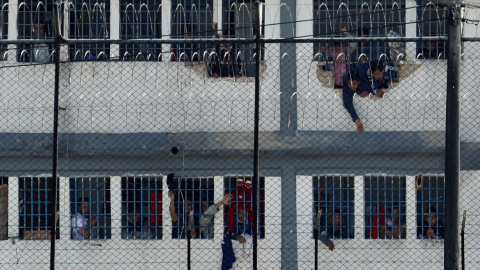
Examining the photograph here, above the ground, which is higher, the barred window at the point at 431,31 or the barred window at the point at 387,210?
the barred window at the point at 431,31

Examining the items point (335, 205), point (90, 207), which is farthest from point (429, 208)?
point (90, 207)

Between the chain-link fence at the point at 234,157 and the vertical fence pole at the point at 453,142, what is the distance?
12.0ft

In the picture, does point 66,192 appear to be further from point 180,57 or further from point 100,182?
point 180,57

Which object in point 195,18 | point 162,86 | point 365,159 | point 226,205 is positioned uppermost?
point 195,18

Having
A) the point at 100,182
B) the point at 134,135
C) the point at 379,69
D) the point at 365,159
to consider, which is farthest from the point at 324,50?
the point at 100,182

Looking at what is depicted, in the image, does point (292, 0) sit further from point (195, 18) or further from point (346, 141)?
point (346, 141)

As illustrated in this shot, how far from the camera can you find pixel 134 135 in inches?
360

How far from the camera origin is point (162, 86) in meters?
9.16

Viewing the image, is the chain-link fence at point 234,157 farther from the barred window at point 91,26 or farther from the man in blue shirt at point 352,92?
the barred window at point 91,26

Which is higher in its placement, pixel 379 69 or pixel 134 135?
pixel 379 69

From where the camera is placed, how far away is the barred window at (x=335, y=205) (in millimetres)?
9172

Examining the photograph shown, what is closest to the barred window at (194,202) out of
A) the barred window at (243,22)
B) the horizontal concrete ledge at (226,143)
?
the horizontal concrete ledge at (226,143)

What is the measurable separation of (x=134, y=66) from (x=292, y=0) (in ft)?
8.23

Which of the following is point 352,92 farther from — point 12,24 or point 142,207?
point 12,24
